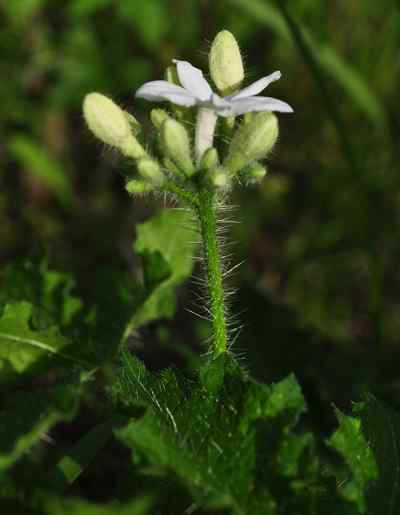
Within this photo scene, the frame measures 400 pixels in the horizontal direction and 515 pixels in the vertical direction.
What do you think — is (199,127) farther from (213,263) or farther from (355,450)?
(355,450)

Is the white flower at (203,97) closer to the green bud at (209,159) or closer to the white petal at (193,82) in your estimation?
the white petal at (193,82)

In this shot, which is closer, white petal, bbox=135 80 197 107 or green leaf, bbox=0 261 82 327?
white petal, bbox=135 80 197 107

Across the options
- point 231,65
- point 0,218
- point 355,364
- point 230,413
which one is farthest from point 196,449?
point 0,218

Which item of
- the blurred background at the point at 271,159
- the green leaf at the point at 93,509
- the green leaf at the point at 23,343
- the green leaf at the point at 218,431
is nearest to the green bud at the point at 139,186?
the green leaf at the point at 218,431

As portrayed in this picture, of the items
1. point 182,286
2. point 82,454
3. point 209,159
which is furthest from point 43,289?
point 182,286

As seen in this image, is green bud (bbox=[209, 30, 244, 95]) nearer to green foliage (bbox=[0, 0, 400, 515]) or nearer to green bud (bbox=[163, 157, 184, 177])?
green foliage (bbox=[0, 0, 400, 515])

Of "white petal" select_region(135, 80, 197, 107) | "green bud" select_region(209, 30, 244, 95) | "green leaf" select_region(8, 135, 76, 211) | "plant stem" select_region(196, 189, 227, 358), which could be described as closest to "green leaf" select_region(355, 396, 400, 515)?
"plant stem" select_region(196, 189, 227, 358)
